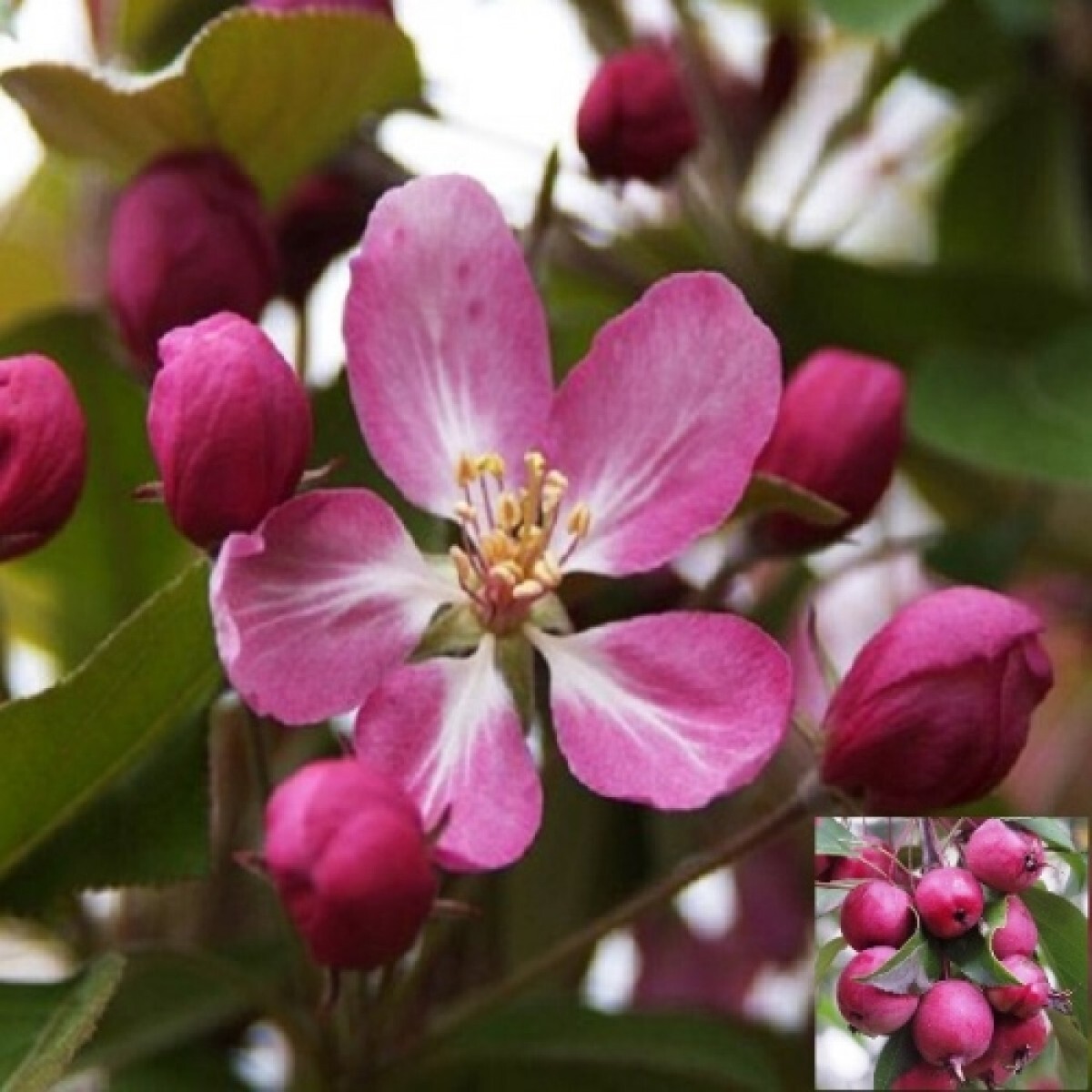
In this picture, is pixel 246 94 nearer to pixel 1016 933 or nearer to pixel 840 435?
pixel 840 435

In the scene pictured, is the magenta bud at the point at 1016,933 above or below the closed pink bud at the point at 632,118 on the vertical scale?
below

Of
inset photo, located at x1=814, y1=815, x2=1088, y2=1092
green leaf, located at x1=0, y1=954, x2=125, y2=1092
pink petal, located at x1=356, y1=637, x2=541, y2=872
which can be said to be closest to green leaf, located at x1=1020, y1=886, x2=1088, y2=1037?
inset photo, located at x1=814, y1=815, x2=1088, y2=1092

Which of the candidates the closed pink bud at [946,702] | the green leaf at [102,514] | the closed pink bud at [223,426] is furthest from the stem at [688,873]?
the green leaf at [102,514]

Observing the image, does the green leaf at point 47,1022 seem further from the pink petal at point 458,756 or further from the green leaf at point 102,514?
the green leaf at point 102,514

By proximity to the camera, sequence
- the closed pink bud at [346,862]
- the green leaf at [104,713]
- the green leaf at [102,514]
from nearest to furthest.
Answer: the closed pink bud at [346,862], the green leaf at [104,713], the green leaf at [102,514]

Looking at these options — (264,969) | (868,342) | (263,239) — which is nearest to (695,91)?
(868,342)

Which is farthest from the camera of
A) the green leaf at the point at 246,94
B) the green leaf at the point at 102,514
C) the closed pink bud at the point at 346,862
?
the green leaf at the point at 102,514

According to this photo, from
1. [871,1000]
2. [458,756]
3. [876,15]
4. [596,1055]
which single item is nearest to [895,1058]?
[871,1000]
